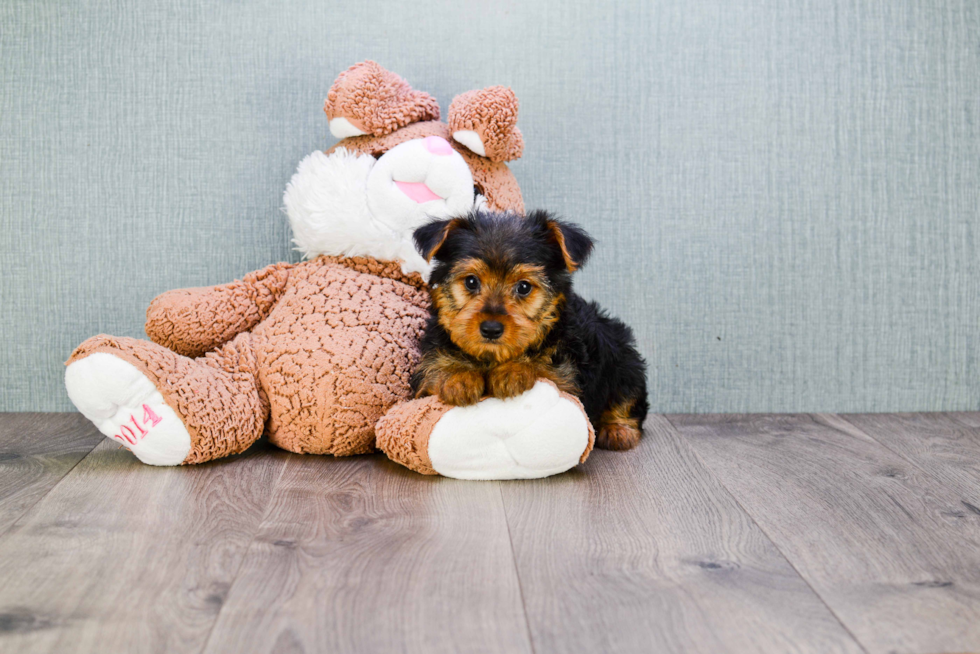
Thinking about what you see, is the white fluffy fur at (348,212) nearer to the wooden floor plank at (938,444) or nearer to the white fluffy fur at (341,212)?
the white fluffy fur at (341,212)

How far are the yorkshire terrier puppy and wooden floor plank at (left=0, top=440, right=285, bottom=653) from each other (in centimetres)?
57

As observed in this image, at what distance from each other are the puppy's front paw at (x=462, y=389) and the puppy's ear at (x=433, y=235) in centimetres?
32

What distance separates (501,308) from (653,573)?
2.36 feet

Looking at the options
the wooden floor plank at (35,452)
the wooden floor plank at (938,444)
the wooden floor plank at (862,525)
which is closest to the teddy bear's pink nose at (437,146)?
the wooden floor plank at (862,525)

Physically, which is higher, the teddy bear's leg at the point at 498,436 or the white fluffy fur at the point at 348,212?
the white fluffy fur at the point at 348,212

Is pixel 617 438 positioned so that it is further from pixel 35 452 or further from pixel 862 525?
pixel 35 452

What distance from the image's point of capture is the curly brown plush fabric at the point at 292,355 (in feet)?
7.13

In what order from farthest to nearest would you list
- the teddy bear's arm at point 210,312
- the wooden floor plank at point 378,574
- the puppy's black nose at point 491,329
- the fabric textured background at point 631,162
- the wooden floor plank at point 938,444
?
1. the fabric textured background at point 631,162
2. the teddy bear's arm at point 210,312
3. the wooden floor plank at point 938,444
4. the puppy's black nose at point 491,329
5. the wooden floor plank at point 378,574

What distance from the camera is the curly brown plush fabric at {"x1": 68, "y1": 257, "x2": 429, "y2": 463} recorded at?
2174 mm

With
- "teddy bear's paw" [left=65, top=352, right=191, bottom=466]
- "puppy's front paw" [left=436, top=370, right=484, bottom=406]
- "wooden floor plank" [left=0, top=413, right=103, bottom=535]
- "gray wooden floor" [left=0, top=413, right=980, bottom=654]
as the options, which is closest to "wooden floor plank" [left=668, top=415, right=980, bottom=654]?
"gray wooden floor" [left=0, top=413, right=980, bottom=654]

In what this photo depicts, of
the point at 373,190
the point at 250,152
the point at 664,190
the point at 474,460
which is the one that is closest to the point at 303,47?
the point at 250,152

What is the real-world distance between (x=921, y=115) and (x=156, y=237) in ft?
9.26

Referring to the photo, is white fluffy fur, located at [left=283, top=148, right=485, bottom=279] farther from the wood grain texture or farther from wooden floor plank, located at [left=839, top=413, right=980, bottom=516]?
the wood grain texture

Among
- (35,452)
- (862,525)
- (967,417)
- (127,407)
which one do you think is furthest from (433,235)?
(967,417)
